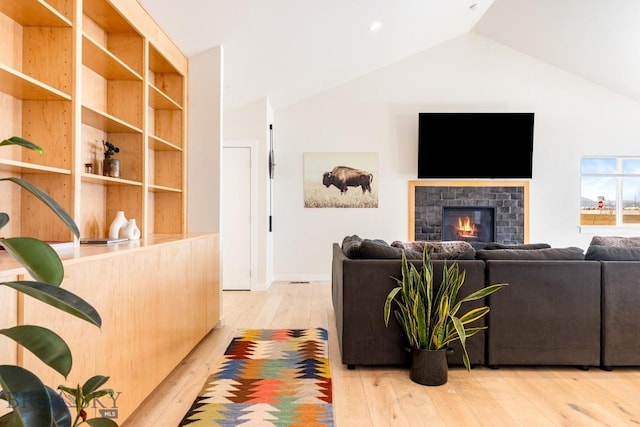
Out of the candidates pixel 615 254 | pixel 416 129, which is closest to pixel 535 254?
pixel 615 254

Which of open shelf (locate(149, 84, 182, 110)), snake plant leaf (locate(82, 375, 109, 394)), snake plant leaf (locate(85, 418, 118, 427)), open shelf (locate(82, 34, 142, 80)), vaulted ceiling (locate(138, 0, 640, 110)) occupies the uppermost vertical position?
vaulted ceiling (locate(138, 0, 640, 110))

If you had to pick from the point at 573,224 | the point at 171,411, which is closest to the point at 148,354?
the point at 171,411

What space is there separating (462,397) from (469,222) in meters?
4.20

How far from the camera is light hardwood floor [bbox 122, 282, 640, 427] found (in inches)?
78.2

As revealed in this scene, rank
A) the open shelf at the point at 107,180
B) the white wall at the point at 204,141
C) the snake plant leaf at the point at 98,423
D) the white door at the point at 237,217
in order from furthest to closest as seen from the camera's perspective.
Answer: the white door at the point at 237,217 < the white wall at the point at 204,141 < the open shelf at the point at 107,180 < the snake plant leaf at the point at 98,423

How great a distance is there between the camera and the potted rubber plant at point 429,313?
2.41 m

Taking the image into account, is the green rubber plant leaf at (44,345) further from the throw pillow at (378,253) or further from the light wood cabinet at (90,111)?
the throw pillow at (378,253)

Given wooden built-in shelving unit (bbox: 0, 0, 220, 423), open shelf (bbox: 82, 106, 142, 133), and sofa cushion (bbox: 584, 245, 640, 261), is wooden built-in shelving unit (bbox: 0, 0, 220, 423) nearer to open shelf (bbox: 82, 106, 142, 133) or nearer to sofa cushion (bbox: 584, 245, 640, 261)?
open shelf (bbox: 82, 106, 142, 133)

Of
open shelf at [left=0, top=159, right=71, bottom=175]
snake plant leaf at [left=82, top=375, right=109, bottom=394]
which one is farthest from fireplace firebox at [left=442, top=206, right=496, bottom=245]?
snake plant leaf at [left=82, top=375, right=109, bottom=394]

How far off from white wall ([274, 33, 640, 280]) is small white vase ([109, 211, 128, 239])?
3491 millimetres

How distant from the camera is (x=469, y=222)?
240 inches

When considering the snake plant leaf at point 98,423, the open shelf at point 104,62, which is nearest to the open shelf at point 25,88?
the open shelf at point 104,62

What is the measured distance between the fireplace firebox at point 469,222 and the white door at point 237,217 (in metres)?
2.86

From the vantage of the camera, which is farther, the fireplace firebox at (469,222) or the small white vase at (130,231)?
the fireplace firebox at (469,222)
